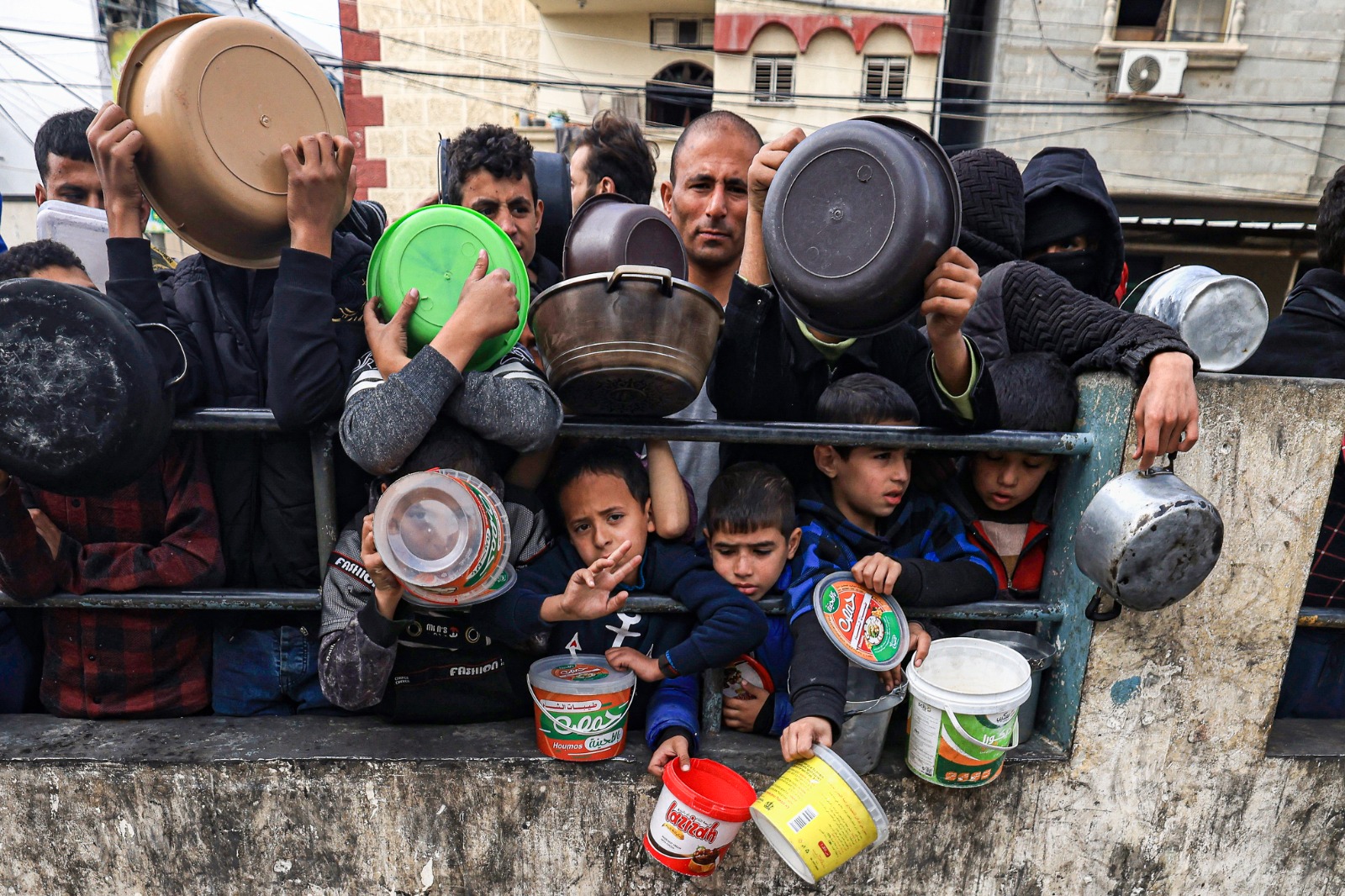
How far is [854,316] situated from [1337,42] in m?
14.2

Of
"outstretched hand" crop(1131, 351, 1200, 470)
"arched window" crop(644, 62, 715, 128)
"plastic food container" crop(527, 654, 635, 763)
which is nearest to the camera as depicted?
"outstretched hand" crop(1131, 351, 1200, 470)

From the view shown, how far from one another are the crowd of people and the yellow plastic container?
0.09 m

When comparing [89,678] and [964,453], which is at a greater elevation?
[964,453]

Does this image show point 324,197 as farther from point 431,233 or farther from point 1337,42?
point 1337,42

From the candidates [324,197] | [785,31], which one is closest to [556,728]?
[324,197]

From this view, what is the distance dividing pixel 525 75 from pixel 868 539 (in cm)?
1448

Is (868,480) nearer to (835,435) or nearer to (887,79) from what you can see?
(835,435)

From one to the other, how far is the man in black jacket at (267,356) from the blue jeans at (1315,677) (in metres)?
2.81

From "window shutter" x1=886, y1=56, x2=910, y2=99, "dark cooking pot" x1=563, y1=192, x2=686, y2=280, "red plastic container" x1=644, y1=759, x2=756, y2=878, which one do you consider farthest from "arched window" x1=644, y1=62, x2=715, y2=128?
"red plastic container" x1=644, y1=759, x2=756, y2=878

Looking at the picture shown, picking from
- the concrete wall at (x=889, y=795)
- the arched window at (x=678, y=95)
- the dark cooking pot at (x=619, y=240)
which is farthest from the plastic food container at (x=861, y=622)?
the arched window at (x=678, y=95)

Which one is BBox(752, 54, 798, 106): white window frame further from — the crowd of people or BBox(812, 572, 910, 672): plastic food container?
BBox(812, 572, 910, 672): plastic food container

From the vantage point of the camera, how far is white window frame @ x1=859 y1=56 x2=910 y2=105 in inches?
484

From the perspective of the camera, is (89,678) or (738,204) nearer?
(89,678)

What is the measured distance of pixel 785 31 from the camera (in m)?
12.3
